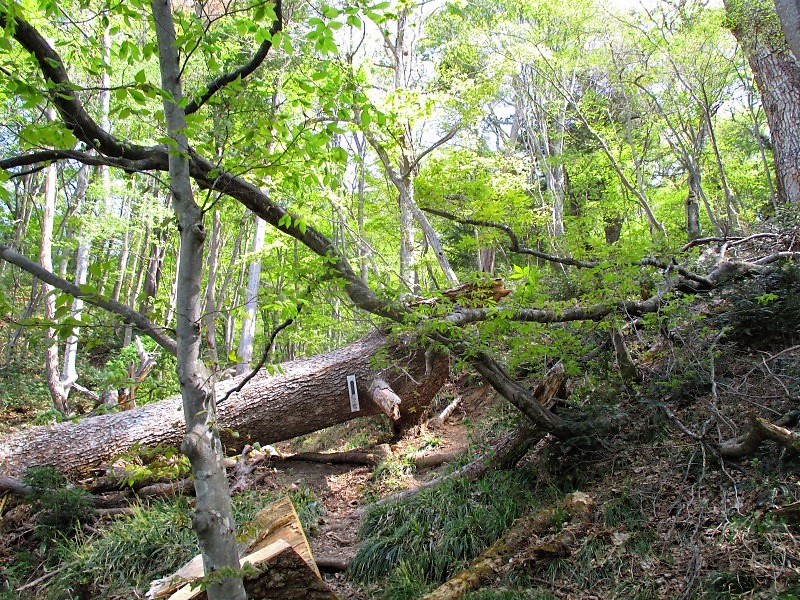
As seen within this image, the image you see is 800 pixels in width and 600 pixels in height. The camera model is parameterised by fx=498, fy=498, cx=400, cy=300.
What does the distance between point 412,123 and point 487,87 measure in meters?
2.38

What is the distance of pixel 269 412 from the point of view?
22.4 feet

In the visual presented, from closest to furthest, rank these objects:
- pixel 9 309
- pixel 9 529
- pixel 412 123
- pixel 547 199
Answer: pixel 9 309
pixel 9 529
pixel 412 123
pixel 547 199

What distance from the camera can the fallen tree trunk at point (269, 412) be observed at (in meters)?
6.13

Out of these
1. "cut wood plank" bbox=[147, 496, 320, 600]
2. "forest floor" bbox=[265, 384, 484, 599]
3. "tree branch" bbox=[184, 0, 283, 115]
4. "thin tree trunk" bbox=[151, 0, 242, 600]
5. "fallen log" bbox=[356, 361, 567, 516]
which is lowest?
"forest floor" bbox=[265, 384, 484, 599]

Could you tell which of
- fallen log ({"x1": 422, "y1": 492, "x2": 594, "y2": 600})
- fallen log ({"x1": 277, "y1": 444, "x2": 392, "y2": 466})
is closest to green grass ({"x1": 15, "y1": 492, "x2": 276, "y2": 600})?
fallen log ({"x1": 277, "y1": 444, "x2": 392, "y2": 466})

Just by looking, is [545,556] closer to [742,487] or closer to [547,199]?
[742,487]

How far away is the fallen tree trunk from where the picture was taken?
6.13 meters

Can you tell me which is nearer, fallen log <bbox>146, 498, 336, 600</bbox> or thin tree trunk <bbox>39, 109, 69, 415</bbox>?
fallen log <bbox>146, 498, 336, 600</bbox>

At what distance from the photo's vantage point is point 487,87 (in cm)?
964

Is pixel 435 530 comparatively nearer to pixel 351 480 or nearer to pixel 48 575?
pixel 351 480

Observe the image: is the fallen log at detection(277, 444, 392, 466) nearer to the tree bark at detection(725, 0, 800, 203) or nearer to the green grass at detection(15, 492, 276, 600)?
the green grass at detection(15, 492, 276, 600)

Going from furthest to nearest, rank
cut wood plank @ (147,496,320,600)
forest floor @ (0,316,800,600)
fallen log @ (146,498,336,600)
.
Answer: cut wood plank @ (147,496,320,600) < fallen log @ (146,498,336,600) < forest floor @ (0,316,800,600)

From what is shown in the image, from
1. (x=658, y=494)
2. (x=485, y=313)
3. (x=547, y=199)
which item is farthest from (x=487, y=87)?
(x=658, y=494)

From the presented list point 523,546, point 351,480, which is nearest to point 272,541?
point 523,546
